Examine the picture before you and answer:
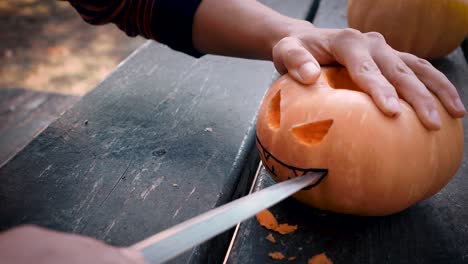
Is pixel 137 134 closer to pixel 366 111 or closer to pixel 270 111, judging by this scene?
pixel 270 111

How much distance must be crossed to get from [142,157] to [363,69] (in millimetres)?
386

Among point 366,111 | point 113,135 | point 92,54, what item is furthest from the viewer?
point 92,54

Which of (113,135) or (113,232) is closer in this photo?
(113,232)

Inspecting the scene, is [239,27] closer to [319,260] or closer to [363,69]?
[363,69]

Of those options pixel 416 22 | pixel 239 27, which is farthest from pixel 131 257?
pixel 416 22

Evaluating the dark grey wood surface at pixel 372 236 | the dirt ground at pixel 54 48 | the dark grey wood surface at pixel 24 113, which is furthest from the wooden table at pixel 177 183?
the dirt ground at pixel 54 48

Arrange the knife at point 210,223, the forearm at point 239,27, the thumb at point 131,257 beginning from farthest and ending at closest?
1. the forearm at point 239,27
2. the knife at point 210,223
3. the thumb at point 131,257

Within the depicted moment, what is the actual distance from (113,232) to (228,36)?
479 millimetres

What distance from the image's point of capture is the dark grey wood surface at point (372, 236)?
61 centimetres

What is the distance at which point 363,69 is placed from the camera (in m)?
0.66

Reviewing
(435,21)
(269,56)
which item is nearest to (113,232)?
(269,56)

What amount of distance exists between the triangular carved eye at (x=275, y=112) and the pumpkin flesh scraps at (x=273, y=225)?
127 millimetres

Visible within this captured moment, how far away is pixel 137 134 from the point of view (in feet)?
2.86

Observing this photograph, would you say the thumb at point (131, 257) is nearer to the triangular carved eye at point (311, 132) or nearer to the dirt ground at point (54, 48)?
the triangular carved eye at point (311, 132)
